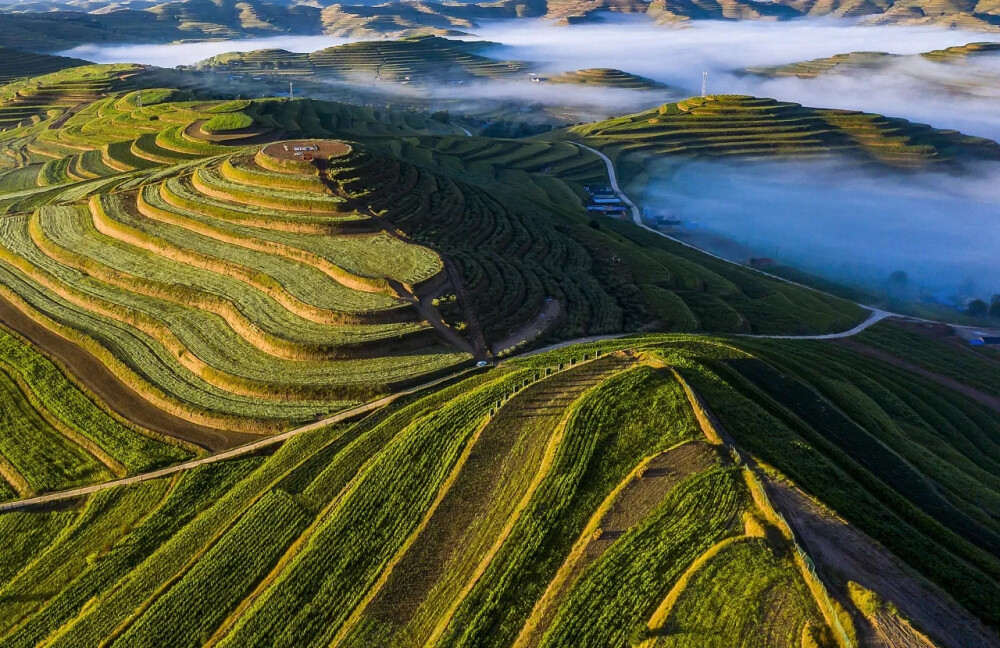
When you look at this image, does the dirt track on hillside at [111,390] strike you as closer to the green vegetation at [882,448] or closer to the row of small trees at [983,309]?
the green vegetation at [882,448]

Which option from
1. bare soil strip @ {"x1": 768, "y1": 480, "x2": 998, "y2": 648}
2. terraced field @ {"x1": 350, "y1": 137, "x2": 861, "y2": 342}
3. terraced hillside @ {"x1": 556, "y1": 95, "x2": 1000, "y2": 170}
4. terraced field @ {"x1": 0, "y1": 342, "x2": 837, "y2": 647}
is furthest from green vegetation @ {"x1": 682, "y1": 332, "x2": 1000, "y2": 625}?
terraced hillside @ {"x1": 556, "y1": 95, "x2": 1000, "y2": 170}

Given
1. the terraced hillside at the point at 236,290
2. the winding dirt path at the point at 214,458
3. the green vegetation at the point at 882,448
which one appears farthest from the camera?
the terraced hillside at the point at 236,290

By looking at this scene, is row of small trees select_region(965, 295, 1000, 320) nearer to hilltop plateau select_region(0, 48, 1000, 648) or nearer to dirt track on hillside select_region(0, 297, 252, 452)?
hilltop plateau select_region(0, 48, 1000, 648)

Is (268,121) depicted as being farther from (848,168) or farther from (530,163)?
(848,168)

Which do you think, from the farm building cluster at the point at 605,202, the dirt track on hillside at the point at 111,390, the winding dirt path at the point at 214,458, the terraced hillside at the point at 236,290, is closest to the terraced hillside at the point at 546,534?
the winding dirt path at the point at 214,458

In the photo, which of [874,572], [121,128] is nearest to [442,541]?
[874,572]

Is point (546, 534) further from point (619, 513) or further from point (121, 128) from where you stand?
point (121, 128)
